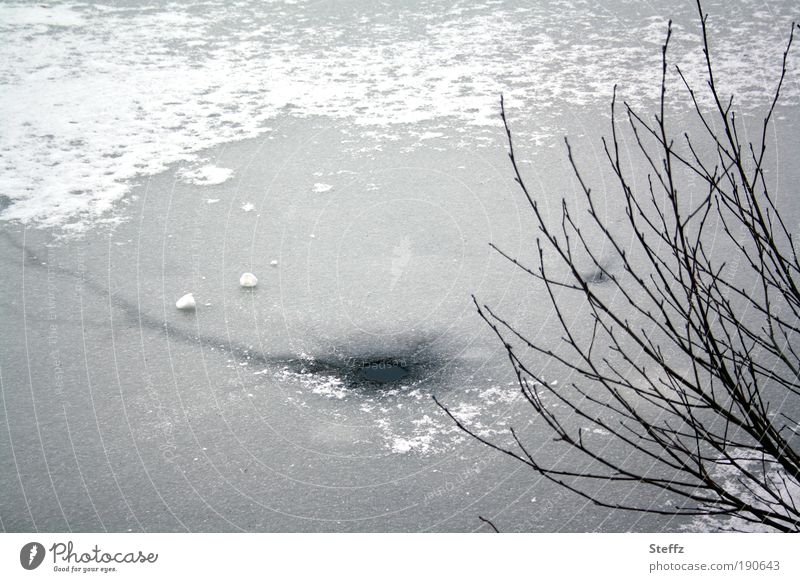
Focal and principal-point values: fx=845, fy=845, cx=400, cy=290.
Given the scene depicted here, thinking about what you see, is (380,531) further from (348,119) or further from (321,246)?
(348,119)

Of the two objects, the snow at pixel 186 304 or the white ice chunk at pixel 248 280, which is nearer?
the snow at pixel 186 304

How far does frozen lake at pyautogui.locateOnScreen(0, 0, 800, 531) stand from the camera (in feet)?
9.36

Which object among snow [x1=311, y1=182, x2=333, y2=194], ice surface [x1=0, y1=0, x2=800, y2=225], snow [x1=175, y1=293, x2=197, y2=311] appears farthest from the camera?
ice surface [x1=0, y1=0, x2=800, y2=225]

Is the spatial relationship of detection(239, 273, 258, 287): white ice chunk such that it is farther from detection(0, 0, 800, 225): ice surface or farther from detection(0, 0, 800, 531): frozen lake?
detection(0, 0, 800, 225): ice surface

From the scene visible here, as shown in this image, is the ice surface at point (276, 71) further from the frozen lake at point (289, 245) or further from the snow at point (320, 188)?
the snow at point (320, 188)

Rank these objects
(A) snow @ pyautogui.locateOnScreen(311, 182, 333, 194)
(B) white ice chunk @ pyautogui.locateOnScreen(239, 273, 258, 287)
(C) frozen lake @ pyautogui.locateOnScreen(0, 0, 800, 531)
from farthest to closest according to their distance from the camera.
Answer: (A) snow @ pyautogui.locateOnScreen(311, 182, 333, 194)
(B) white ice chunk @ pyautogui.locateOnScreen(239, 273, 258, 287)
(C) frozen lake @ pyautogui.locateOnScreen(0, 0, 800, 531)

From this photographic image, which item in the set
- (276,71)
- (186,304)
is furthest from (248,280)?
(276,71)

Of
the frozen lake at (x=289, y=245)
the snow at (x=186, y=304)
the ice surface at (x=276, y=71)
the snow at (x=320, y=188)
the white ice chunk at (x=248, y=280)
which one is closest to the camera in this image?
the frozen lake at (x=289, y=245)

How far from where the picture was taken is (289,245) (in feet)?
14.2

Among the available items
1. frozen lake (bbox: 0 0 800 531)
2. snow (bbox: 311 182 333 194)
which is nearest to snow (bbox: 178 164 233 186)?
frozen lake (bbox: 0 0 800 531)

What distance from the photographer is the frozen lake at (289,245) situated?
2854 millimetres

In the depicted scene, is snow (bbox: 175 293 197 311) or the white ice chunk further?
the white ice chunk

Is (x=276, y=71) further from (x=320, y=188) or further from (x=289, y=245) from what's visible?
(x=289, y=245)

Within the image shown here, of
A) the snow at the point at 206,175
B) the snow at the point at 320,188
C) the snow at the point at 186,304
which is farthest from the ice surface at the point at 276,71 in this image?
the snow at the point at 186,304
